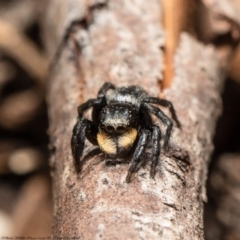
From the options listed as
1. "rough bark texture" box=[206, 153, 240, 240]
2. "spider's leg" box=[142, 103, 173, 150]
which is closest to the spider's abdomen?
"spider's leg" box=[142, 103, 173, 150]

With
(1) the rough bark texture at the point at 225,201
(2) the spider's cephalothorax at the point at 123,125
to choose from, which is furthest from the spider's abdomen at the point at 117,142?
(1) the rough bark texture at the point at 225,201

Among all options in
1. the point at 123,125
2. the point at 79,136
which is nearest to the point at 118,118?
the point at 123,125

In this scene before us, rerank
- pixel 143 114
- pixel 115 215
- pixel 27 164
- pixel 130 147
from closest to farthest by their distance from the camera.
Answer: pixel 115 215 → pixel 130 147 → pixel 143 114 → pixel 27 164

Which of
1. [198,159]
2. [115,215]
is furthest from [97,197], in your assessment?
[198,159]

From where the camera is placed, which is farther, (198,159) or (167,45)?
(167,45)

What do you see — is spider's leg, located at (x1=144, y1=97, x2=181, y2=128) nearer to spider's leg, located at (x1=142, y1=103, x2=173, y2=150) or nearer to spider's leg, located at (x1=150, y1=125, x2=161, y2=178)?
spider's leg, located at (x1=142, y1=103, x2=173, y2=150)

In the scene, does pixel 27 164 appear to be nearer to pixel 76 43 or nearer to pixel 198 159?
pixel 76 43

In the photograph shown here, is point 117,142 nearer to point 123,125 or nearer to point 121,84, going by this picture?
point 123,125
